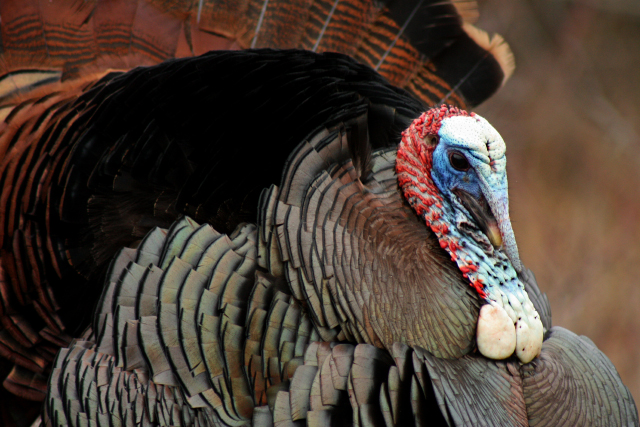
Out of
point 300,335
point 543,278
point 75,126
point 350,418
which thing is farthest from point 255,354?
point 543,278

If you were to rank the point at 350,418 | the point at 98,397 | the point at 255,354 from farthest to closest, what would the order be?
the point at 98,397 → the point at 255,354 → the point at 350,418

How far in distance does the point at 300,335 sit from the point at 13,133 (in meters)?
1.43

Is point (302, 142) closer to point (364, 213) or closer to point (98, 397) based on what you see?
point (364, 213)

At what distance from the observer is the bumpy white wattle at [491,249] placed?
1.83 metres

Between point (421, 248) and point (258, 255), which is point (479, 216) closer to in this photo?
point (421, 248)

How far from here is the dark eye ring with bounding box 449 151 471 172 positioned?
6.09ft

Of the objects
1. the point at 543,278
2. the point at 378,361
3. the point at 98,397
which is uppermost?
the point at 378,361

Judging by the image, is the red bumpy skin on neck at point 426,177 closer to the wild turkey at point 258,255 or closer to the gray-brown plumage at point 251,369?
the wild turkey at point 258,255

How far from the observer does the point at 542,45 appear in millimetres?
5012

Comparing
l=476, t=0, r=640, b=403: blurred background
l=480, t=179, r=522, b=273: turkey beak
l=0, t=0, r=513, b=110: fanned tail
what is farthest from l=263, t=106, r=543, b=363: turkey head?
l=476, t=0, r=640, b=403: blurred background

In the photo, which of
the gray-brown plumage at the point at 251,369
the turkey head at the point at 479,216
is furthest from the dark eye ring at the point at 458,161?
the gray-brown plumage at the point at 251,369

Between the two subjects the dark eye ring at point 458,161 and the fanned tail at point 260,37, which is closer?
the dark eye ring at point 458,161

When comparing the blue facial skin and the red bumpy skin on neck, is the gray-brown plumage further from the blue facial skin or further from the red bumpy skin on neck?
the blue facial skin

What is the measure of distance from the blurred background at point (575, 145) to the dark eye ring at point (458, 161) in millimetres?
3052
